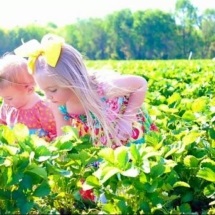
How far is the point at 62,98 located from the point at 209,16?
3397 inches

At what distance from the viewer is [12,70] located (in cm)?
348

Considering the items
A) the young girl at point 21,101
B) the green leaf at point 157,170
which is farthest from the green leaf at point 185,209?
the young girl at point 21,101

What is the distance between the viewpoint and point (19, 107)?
12.4 feet

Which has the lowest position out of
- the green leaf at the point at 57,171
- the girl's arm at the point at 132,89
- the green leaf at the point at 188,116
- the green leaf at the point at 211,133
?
the girl's arm at the point at 132,89

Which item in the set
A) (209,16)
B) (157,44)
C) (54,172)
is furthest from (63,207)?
(209,16)

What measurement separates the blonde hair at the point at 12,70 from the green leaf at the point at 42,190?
1.88 meters

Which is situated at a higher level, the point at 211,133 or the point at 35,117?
the point at 211,133

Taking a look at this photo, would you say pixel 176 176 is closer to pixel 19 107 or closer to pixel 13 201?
pixel 13 201

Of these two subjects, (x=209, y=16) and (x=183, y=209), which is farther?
(x=209, y=16)

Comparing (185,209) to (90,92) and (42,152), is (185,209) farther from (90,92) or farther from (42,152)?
(90,92)

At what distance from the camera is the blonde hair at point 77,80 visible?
2.90 meters

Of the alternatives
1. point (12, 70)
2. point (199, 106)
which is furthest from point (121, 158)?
point (12, 70)

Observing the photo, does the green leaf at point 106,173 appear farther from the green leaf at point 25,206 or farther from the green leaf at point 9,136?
the green leaf at point 9,136

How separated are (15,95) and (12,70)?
22 cm
